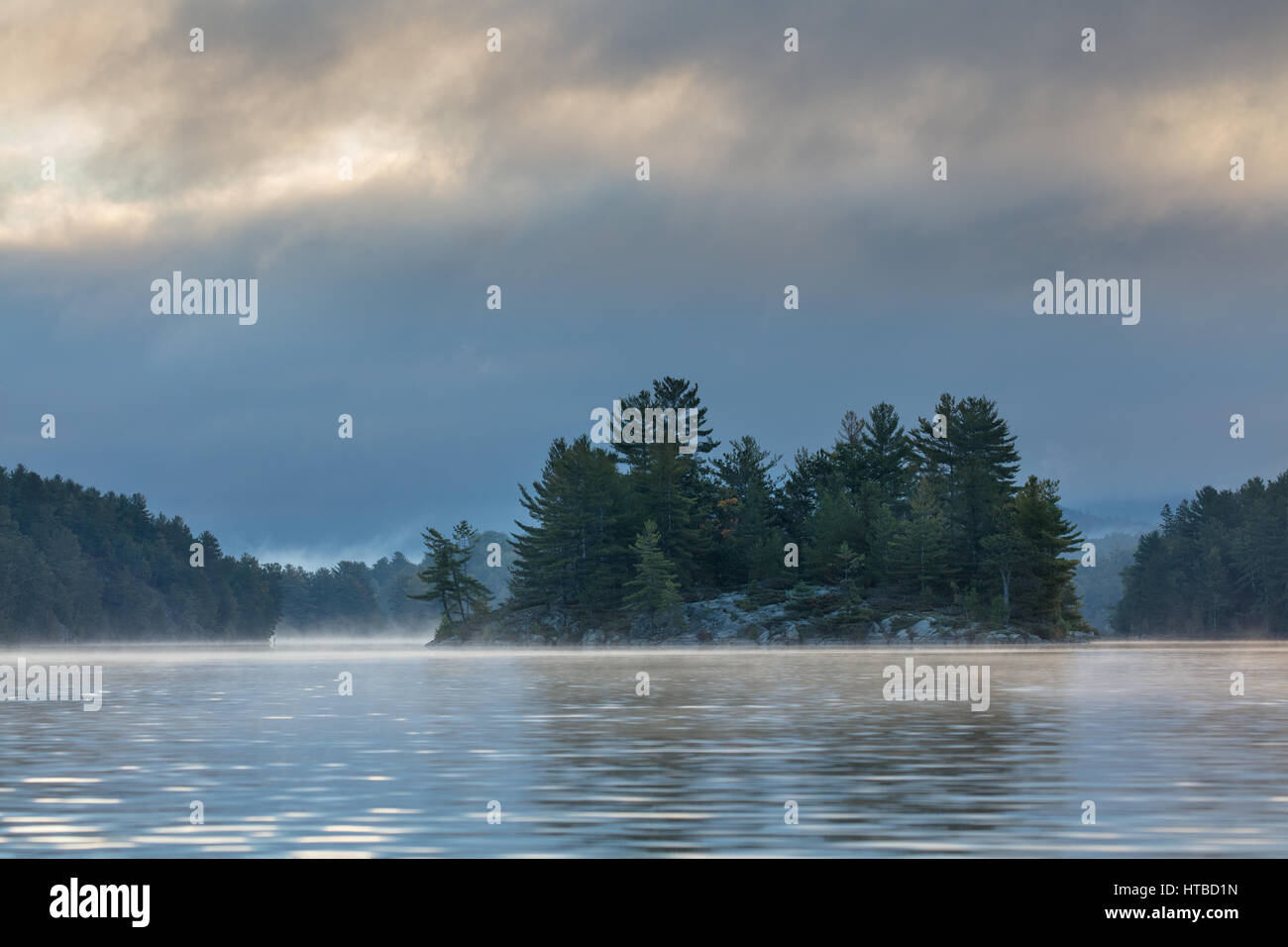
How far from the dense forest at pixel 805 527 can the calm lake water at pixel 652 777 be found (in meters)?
103

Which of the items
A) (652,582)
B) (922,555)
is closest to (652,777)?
(922,555)

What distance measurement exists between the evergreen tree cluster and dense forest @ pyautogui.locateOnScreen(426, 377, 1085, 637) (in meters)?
0.18

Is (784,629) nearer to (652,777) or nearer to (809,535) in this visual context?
(809,535)

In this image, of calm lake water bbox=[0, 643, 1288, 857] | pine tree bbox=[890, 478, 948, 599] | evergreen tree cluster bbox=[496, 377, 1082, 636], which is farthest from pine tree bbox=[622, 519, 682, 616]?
calm lake water bbox=[0, 643, 1288, 857]

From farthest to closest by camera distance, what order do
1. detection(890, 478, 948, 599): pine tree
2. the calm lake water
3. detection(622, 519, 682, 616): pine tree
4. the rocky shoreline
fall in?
detection(622, 519, 682, 616): pine tree < detection(890, 478, 948, 599): pine tree < the rocky shoreline < the calm lake water

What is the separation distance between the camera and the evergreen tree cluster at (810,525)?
146000 mm

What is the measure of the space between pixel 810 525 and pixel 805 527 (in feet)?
19.3

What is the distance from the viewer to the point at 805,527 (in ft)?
550

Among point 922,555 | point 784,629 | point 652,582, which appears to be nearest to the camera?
point 922,555

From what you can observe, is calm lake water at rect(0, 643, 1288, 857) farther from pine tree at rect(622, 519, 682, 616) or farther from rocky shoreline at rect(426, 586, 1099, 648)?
pine tree at rect(622, 519, 682, 616)

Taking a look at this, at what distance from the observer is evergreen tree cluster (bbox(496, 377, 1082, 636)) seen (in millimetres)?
146000
